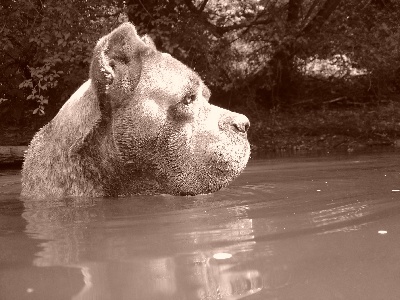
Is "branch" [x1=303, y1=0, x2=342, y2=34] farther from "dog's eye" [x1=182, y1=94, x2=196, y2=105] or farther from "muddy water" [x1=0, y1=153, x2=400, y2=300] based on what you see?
"dog's eye" [x1=182, y1=94, x2=196, y2=105]

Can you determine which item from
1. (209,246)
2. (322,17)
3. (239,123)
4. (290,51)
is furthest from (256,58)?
(209,246)

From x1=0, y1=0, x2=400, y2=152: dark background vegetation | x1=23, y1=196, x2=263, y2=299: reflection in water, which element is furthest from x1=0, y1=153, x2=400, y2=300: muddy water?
x1=0, y1=0, x2=400, y2=152: dark background vegetation

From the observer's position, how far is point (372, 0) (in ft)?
55.9

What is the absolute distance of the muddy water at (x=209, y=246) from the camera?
2479mm

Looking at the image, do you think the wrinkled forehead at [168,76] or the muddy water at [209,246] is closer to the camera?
the muddy water at [209,246]

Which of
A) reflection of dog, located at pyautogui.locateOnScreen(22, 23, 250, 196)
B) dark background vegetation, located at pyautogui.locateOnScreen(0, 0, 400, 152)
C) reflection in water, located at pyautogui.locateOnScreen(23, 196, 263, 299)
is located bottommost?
reflection in water, located at pyautogui.locateOnScreen(23, 196, 263, 299)

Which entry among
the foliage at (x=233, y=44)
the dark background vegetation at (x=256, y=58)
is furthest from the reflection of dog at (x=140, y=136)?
the foliage at (x=233, y=44)

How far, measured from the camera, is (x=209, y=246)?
3.18m

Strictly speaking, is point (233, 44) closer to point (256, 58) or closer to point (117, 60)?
point (256, 58)

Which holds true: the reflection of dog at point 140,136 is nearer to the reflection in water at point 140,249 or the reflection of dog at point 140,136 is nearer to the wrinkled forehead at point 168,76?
the wrinkled forehead at point 168,76

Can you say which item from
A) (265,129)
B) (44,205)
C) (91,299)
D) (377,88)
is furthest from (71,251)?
(377,88)

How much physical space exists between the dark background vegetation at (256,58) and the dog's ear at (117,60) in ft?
26.9

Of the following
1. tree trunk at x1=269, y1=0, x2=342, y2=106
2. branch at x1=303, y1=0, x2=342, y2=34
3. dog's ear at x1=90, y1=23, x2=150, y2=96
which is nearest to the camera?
dog's ear at x1=90, y1=23, x2=150, y2=96

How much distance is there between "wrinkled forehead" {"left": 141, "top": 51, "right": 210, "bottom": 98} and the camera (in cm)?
477
